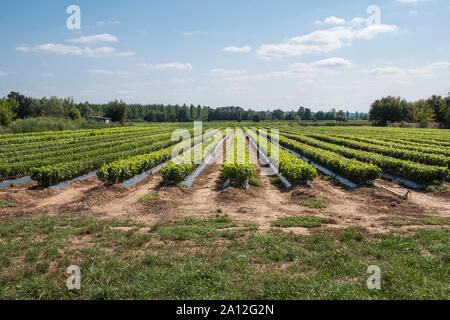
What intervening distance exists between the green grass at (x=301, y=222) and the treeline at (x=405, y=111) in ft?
268

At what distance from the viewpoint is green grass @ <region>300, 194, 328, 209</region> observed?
355 inches

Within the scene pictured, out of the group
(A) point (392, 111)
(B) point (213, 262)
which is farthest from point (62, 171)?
(A) point (392, 111)

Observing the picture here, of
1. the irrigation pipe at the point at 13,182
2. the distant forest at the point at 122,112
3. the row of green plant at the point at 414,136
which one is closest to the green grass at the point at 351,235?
the irrigation pipe at the point at 13,182

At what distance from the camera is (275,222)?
23.7ft

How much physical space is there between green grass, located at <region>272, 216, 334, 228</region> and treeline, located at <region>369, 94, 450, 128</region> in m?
81.8

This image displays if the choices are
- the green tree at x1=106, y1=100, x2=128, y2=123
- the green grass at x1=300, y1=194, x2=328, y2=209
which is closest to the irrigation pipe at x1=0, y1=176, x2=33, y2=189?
the green grass at x1=300, y1=194, x2=328, y2=209

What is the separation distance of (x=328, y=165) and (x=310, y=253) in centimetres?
1050

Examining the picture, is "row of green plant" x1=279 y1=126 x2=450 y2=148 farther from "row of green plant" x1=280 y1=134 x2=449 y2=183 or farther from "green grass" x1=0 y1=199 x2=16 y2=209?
"green grass" x1=0 y1=199 x2=16 y2=209

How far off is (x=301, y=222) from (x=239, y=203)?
9.12 ft

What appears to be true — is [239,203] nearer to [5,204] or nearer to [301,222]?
[301,222]

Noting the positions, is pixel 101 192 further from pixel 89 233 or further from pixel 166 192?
pixel 89 233

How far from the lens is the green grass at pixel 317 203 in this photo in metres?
9.01

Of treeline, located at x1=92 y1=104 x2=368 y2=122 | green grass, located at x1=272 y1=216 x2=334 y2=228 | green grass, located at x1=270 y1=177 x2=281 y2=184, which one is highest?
treeline, located at x1=92 y1=104 x2=368 y2=122
